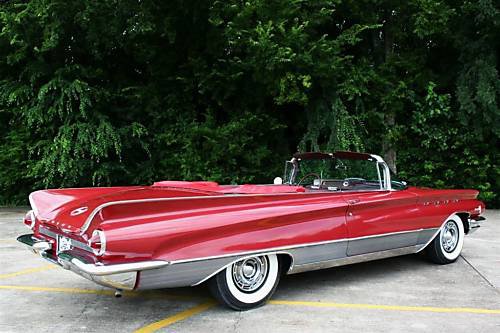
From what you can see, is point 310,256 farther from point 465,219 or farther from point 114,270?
point 465,219

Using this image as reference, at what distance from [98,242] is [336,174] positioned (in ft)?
10.4

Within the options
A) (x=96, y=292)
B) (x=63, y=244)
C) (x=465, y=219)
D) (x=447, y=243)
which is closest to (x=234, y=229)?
(x=63, y=244)

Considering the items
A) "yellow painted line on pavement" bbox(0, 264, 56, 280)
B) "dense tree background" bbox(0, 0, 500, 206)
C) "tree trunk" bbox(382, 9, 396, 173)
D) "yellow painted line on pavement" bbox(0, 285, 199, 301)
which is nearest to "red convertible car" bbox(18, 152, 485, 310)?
"yellow painted line on pavement" bbox(0, 285, 199, 301)

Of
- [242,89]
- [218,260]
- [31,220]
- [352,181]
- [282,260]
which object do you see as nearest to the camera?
[218,260]

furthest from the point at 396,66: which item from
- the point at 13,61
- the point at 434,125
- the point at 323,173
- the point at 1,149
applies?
the point at 1,149

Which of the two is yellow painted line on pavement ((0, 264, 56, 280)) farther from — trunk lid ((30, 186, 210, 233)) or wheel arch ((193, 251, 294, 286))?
wheel arch ((193, 251, 294, 286))

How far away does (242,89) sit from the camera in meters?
11.5

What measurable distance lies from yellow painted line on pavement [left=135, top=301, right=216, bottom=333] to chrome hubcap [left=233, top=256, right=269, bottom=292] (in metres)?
0.38

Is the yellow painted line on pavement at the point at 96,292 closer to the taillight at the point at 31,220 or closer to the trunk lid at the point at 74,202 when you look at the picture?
the taillight at the point at 31,220

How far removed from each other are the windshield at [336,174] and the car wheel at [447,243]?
1062 millimetres

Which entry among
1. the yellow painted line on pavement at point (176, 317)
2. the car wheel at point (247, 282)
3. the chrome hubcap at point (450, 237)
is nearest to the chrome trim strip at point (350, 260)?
the car wheel at point (247, 282)

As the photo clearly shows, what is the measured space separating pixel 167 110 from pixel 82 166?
2418 mm

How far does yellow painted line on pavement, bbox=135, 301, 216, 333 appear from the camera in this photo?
11.6 feet

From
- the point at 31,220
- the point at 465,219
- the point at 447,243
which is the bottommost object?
the point at 447,243
